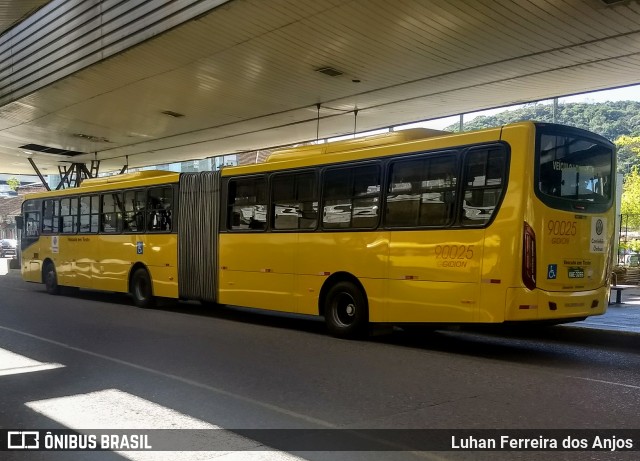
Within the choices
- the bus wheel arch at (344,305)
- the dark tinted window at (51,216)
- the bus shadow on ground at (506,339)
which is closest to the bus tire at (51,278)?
the dark tinted window at (51,216)

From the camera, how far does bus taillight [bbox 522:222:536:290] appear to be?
25.2 feet

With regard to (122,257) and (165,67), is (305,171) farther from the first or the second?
(122,257)

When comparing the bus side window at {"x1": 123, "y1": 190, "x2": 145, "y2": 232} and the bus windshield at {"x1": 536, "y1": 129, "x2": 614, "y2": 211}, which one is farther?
the bus side window at {"x1": 123, "y1": 190, "x2": 145, "y2": 232}

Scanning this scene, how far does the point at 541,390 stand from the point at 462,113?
12.7 metres

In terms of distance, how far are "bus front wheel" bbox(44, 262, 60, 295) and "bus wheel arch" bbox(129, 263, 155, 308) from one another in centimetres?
452

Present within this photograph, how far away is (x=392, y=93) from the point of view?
15609 mm

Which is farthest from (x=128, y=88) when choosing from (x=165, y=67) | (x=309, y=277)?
(x=309, y=277)

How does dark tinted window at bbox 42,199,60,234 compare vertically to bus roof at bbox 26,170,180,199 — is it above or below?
below

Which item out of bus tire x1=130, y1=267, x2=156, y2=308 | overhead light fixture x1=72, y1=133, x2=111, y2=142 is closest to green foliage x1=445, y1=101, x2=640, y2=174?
overhead light fixture x1=72, y1=133, x2=111, y2=142

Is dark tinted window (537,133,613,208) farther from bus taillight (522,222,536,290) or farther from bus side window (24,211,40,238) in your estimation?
bus side window (24,211,40,238)

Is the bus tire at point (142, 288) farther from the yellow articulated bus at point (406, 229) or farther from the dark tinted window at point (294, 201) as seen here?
the dark tinted window at point (294, 201)

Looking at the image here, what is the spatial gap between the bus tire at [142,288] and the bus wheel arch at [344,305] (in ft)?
18.6

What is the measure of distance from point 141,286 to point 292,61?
6.40 meters

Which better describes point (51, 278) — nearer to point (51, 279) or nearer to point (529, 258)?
point (51, 279)
